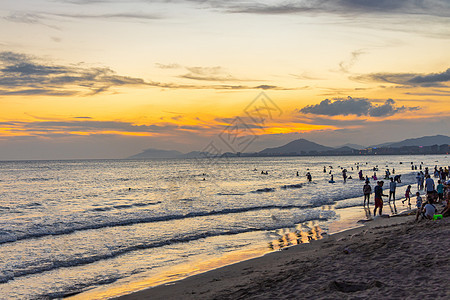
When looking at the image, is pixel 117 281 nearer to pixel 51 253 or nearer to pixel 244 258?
pixel 244 258

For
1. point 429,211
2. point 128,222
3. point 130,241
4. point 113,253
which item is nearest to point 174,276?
point 113,253

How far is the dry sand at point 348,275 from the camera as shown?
6793 millimetres

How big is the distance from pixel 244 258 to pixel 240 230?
5539mm

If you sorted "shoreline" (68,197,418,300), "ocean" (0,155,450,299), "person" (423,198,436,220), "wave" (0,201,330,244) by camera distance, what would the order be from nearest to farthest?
1. "shoreline" (68,197,418,300)
2. "ocean" (0,155,450,299)
3. "person" (423,198,436,220)
4. "wave" (0,201,330,244)

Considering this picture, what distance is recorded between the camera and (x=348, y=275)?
7793mm

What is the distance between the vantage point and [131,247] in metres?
14.7

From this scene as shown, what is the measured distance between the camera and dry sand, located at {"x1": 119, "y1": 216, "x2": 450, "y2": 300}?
6.79 m

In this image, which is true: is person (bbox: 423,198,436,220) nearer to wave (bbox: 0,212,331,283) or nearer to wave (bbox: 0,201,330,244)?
wave (bbox: 0,212,331,283)

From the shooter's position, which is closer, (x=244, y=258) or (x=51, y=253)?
(x=244, y=258)

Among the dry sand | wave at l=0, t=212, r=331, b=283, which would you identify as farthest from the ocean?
the dry sand

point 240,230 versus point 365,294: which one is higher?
point 365,294

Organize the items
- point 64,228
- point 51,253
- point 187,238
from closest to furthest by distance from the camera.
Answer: point 51,253 < point 187,238 < point 64,228

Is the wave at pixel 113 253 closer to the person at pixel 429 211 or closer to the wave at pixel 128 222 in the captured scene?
the wave at pixel 128 222

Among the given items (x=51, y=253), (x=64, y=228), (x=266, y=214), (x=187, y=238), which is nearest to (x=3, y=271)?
(x=51, y=253)
